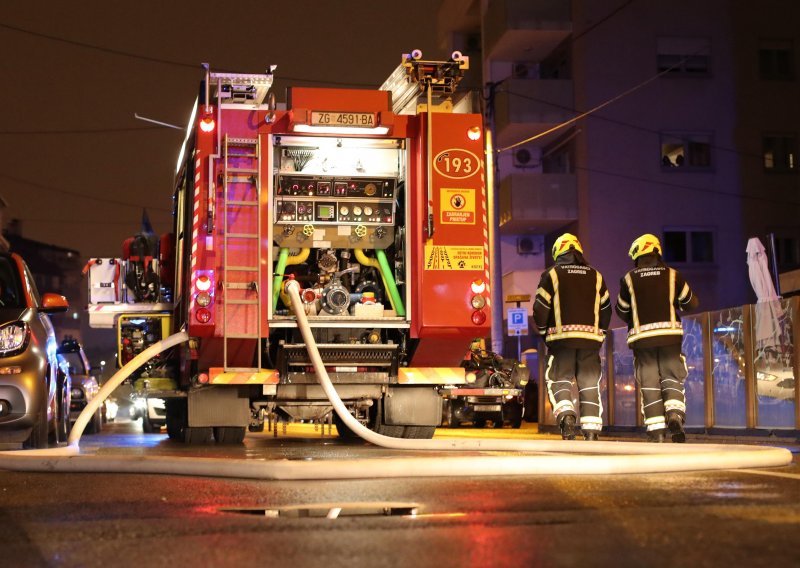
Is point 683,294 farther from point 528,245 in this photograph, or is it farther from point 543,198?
point 528,245

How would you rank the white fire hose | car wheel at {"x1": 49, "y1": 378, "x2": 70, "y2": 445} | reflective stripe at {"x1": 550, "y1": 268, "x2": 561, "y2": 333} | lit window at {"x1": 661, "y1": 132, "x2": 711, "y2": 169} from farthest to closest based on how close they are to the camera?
lit window at {"x1": 661, "y1": 132, "x2": 711, "y2": 169}
car wheel at {"x1": 49, "y1": 378, "x2": 70, "y2": 445}
reflective stripe at {"x1": 550, "y1": 268, "x2": 561, "y2": 333}
the white fire hose

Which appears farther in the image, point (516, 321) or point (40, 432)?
point (516, 321)

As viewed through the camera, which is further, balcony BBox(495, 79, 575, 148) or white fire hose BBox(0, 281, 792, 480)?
balcony BBox(495, 79, 575, 148)

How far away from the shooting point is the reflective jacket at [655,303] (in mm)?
10234

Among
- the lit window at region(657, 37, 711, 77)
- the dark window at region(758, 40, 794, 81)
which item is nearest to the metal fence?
the lit window at region(657, 37, 711, 77)

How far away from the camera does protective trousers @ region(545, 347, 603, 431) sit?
33.1 feet

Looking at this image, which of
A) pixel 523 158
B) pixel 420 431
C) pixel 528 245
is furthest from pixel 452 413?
pixel 523 158

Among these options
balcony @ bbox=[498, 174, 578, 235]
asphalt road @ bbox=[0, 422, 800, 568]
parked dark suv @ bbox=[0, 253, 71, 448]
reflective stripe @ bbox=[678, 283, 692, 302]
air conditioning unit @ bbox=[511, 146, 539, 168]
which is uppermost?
air conditioning unit @ bbox=[511, 146, 539, 168]

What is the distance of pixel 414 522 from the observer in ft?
15.3

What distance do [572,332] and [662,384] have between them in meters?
0.86

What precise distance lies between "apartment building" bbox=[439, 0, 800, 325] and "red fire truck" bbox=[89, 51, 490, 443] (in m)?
21.2

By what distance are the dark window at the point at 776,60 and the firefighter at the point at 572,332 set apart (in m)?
25.4

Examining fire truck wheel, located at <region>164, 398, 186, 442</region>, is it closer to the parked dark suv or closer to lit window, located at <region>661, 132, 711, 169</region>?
the parked dark suv

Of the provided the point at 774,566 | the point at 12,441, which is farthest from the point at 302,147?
the point at 774,566
